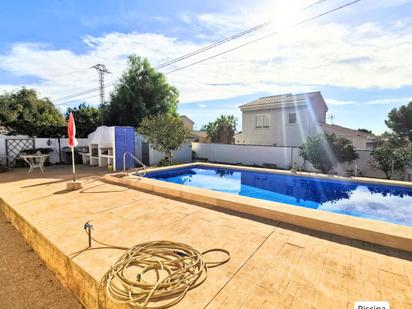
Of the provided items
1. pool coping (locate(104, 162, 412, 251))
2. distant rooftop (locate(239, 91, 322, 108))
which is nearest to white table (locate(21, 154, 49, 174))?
pool coping (locate(104, 162, 412, 251))

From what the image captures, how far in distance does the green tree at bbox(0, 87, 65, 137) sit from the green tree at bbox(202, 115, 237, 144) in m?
12.1

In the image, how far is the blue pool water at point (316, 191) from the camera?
20.9 feet

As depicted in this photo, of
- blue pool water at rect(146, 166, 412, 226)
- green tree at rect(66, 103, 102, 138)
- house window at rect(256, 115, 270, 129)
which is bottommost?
blue pool water at rect(146, 166, 412, 226)

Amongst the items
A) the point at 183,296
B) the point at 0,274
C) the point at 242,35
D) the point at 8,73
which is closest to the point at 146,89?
the point at 242,35

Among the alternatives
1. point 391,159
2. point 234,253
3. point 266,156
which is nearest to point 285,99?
point 266,156

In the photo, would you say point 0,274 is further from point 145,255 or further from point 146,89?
point 146,89

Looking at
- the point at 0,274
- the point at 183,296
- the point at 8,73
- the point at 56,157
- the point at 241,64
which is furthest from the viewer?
the point at 8,73

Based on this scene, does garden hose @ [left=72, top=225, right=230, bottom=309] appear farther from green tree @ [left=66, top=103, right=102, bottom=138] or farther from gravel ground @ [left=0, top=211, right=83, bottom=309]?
green tree @ [left=66, top=103, right=102, bottom=138]

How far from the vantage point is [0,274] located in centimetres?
322

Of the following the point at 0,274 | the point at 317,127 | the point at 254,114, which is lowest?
the point at 0,274

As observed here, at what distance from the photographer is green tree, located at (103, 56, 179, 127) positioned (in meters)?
18.0

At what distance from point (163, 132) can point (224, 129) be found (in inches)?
390

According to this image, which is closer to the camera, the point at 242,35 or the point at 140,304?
the point at 140,304

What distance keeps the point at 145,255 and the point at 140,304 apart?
0.84 metres
